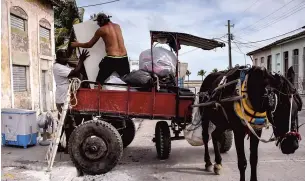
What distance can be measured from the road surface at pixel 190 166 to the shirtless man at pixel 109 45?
5.55 feet

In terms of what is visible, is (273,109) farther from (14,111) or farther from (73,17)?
(73,17)

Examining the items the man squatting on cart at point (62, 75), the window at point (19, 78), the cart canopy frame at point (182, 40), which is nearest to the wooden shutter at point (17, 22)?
the window at point (19, 78)

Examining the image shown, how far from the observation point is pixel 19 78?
479 inches

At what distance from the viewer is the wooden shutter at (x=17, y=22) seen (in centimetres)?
1155

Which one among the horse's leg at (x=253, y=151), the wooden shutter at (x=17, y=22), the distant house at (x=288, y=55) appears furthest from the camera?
the distant house at (x=288, y=55)

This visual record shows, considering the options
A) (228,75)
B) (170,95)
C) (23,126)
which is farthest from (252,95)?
(23,126)

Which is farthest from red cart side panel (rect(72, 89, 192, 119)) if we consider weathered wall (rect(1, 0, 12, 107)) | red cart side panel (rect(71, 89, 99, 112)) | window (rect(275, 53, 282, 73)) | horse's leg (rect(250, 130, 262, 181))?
window (rect(275, 53, 282, 73))

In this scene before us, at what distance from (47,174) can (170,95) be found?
2.44 m

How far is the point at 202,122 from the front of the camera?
5.63m

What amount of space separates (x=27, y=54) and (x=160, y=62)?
894 centimetres

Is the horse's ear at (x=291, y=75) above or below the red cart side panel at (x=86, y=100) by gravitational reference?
above

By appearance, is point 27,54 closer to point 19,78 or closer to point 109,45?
point 19,78

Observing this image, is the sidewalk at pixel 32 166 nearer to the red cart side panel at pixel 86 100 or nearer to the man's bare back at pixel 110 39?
the red cart side panel at pixel 86 100

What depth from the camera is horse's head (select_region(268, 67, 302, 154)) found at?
3609mm
